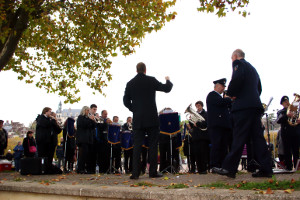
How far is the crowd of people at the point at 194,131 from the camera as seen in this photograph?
5984 mm

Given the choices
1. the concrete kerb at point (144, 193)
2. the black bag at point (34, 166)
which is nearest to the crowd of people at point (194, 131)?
the black bag at point (34, 166)

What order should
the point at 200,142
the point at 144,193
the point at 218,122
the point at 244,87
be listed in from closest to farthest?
the point at 144,193 → the point at 244,87 → the point at 218,122 → the point at 200,142

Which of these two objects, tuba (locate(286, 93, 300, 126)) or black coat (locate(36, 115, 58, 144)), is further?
black coat (locate(36, 115, 58, 144))

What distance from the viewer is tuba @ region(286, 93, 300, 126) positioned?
9.03m

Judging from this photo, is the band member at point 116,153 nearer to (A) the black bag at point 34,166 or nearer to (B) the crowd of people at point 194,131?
(B) the crowd of people at point 194,131

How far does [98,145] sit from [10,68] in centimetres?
880

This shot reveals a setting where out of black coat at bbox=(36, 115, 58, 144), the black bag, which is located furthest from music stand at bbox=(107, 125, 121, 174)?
the black bag

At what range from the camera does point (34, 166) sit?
32.5 ft

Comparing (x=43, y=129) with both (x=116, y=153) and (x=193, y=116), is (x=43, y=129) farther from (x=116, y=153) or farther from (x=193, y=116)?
(x=193, y=116)

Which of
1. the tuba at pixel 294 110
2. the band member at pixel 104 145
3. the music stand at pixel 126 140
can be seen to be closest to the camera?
the tuba at pixel 294 110

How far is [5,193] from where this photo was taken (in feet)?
21.1

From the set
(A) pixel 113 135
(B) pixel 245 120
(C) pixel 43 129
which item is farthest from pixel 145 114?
(C) pixel 43 129

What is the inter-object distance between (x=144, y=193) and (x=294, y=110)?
642 cm

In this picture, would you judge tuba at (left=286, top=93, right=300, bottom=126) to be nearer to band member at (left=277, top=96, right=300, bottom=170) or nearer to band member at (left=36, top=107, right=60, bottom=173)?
band member at (left=277, top=96, right=300, bottom=170)
